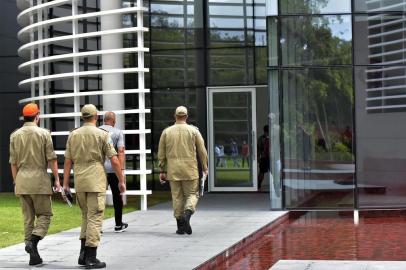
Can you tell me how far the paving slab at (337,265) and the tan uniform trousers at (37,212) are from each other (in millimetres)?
2700

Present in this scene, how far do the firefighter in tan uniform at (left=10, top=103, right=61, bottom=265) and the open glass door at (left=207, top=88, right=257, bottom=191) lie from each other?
11.2m

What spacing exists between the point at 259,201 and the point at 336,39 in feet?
14.1

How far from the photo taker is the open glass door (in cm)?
1922

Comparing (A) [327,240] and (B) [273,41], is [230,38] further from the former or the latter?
(A) [327,240]

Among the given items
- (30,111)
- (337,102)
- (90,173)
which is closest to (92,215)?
(90,173)

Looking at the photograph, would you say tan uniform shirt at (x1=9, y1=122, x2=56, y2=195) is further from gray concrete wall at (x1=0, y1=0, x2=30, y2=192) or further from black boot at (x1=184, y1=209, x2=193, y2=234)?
gray concrete wall at (x1=0, y1=0, x2=30, y2=192)

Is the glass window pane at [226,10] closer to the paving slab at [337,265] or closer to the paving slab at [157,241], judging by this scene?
the paving slab at [157,241]

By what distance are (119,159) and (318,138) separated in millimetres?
5009

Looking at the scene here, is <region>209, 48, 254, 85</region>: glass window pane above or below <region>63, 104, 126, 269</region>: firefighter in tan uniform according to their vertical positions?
above

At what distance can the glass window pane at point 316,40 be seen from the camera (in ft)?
45.8

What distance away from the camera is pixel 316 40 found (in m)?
14.1

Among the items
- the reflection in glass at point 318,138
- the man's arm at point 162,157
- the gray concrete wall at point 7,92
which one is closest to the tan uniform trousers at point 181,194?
the man's arm at point 162,157

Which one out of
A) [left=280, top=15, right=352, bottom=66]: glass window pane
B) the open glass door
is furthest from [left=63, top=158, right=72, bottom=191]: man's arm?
the open glass door

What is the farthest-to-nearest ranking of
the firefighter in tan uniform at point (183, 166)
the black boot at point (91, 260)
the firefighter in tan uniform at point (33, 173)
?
1. the firefighter in tan uniform at point (183, 166)
2. the firefighter in tan uniform at point (33, 173)
3. the black boot at point (91, 260)
